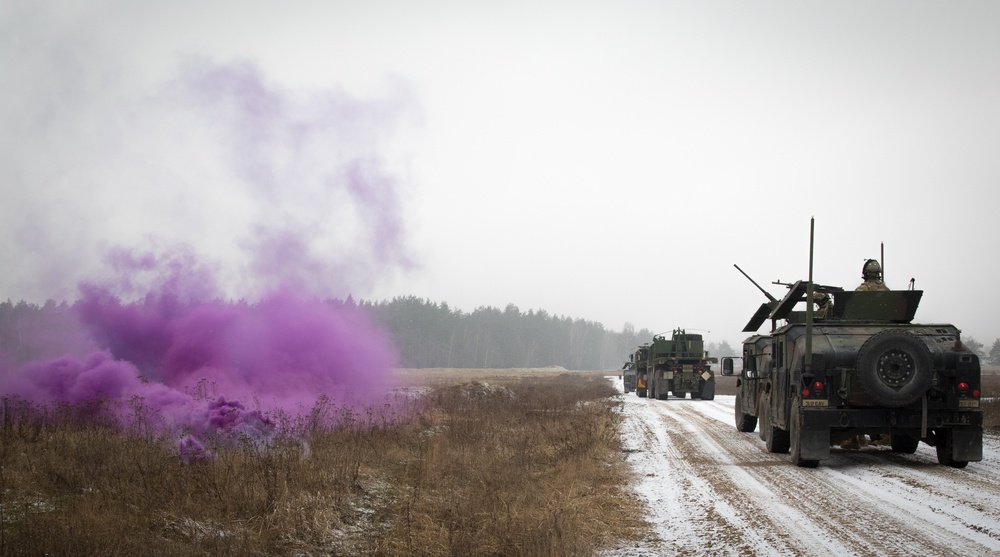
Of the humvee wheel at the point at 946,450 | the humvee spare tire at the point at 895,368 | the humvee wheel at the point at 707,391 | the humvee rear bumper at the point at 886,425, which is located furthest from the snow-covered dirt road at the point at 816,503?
the humvee wheel at the point at 707,391

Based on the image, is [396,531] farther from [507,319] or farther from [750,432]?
[507,319]

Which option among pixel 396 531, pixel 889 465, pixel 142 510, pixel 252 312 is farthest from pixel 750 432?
pixel 252 312

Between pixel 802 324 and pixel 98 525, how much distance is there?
36.7 ft

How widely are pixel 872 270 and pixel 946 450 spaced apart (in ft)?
15.1

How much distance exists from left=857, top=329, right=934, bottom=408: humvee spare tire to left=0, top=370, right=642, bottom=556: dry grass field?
4285 millimetres

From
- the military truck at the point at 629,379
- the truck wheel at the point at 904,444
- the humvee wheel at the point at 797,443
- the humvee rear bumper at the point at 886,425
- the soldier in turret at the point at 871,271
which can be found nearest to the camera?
the humvee rear bumper at the point at 886,425

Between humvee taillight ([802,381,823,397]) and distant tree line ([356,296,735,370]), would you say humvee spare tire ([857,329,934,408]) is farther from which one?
distant tree line ([356,296,735,370])

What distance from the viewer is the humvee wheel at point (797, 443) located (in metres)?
11.6

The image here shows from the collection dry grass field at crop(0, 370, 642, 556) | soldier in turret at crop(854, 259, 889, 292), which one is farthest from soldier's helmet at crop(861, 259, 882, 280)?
dry grass field at crop(0, 370, 642, 556)

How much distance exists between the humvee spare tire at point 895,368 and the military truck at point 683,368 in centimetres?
2548

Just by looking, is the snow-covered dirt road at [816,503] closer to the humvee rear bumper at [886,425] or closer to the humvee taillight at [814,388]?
the humvee rear bumper at [886,425]

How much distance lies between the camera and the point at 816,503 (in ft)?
28.3

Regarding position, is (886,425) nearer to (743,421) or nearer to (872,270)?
(872,270)

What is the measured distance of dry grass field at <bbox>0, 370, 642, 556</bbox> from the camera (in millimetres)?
6355
